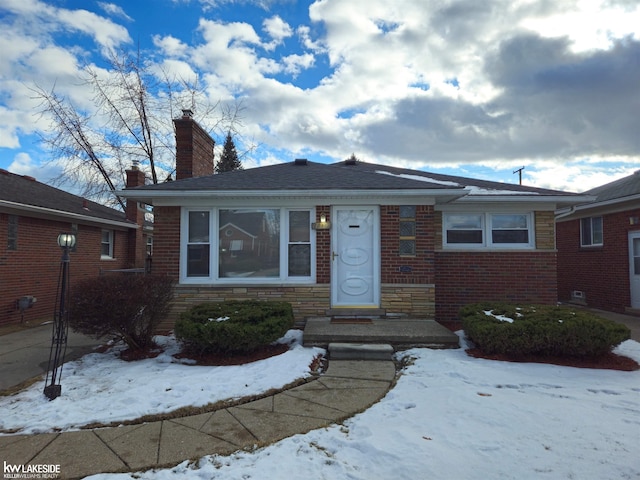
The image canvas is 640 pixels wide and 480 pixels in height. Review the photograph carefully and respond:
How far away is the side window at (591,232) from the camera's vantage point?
10.7 metres

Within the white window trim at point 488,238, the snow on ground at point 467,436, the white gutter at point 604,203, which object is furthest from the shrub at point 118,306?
the white gutter at point 604,203

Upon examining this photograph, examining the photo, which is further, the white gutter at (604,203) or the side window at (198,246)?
the white gutter at (604,203)

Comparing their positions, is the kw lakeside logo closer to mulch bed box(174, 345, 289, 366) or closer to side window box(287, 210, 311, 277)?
mulch bed box(174, 345, 289, 366)

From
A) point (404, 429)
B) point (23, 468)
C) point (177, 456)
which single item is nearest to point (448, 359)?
point (404, 429)

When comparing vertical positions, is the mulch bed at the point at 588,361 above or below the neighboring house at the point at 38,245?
below

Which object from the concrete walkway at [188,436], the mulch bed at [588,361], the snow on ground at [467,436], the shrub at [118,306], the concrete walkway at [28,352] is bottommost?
the concrete walkway at [28,352]

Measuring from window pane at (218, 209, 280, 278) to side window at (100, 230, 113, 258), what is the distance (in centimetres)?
823

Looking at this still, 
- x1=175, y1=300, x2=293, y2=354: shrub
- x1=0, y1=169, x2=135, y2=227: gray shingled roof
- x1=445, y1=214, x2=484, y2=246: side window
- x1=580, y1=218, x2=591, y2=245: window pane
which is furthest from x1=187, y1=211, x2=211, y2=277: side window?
x1=580, y1=218, x2=591, y2=245: window pane

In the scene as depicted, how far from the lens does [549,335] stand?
4.80m

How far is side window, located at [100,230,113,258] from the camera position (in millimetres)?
12891

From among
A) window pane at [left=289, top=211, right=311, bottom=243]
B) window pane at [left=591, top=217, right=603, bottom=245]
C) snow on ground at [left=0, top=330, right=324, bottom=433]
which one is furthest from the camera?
window pane at [left=591, top=217, right=603, bottom=245]

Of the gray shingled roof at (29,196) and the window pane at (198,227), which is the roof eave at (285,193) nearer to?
the window pane at (198,227)

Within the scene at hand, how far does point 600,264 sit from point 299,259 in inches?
376

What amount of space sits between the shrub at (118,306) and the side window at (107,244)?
29.2 ft
